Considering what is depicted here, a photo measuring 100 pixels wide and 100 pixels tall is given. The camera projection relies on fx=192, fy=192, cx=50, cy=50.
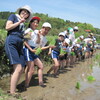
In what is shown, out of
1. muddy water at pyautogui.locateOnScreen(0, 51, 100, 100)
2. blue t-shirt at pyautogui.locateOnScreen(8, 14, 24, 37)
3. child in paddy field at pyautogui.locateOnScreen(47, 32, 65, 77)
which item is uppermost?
blue t-shirt at pyautogui.locateOnScreen(8, 14, 24, 37)

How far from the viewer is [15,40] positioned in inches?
169

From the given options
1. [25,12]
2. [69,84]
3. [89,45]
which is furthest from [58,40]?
[89,45]

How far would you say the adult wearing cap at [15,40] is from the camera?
416 centimetres

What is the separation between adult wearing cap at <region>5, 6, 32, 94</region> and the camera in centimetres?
416

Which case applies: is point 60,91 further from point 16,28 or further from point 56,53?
point 56,53

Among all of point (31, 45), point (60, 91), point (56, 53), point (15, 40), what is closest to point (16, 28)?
point (15, 40)

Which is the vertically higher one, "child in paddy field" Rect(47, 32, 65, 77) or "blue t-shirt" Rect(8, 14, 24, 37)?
"blue t-shirt" Rect(8, 14, 24, 37)

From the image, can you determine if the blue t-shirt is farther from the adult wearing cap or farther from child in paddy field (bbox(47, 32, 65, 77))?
child in paddy field (bbox(47, 32, 65, 77))

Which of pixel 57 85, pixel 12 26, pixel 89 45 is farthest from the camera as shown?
pixel 89 45

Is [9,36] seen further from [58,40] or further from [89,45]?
[89,45]

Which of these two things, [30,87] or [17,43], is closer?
[17,43]

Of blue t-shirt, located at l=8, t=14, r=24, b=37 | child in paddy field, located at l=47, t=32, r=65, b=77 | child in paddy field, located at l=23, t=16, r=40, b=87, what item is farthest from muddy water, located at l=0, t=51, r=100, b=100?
blue t-shirt, located at l=8, t=14, r=24, b=37

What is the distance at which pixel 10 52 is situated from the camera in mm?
4219

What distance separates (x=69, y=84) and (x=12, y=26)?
3034 mm
